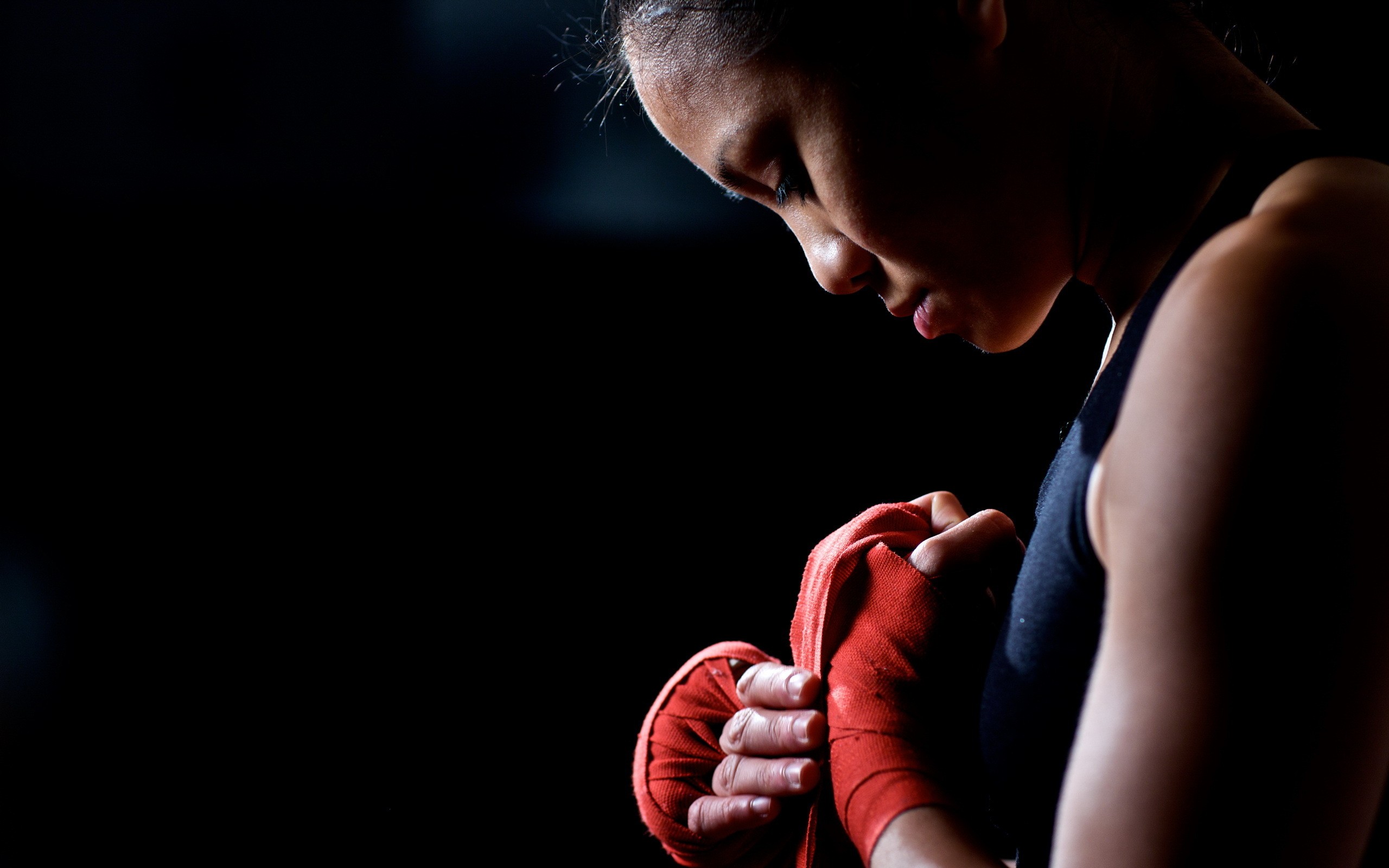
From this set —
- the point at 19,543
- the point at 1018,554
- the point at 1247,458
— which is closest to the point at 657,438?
→ the point at 1018,554

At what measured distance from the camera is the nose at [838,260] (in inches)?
20.4

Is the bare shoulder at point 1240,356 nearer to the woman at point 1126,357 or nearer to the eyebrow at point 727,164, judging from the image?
the woman at point 1126,357

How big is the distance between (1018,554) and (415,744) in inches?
31.0

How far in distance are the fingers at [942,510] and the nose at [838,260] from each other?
8.0 inches

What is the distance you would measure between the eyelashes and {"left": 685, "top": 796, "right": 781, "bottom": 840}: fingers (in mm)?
365

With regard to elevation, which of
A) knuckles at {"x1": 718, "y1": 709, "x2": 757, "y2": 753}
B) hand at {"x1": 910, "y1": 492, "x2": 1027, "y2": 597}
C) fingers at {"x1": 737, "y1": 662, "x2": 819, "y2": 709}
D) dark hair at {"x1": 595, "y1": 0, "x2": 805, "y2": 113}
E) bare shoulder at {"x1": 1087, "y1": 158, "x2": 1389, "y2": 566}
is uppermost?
dark hair at {"x1": 595, "y1": 0, "x2": 805, "y2": 113}

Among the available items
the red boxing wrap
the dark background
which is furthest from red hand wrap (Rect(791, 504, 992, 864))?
the dark background

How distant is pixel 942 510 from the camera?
675mm

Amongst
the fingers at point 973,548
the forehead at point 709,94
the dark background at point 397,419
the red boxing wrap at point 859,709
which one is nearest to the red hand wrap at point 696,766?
the red boxing wrap at point 859,709

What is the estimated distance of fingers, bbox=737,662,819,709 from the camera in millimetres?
549

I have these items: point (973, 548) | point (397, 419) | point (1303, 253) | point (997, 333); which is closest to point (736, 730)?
point (973, 548)

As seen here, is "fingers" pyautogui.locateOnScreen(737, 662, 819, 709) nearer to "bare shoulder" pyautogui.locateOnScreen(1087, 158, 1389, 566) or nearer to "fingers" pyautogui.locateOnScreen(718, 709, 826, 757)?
"fingers" pyautogui.locateOnScreen(718, 709, 826, 757)

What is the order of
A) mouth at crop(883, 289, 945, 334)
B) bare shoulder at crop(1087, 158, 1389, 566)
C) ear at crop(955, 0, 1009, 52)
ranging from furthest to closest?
mouth at crop(883, 289, 945, 334), ear at crop(955, 0, 1009, 52), bare shoulder at crop(1087, 158, 1389, 566)

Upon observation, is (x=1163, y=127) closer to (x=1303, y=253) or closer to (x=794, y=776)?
(x=1303, y=253)
